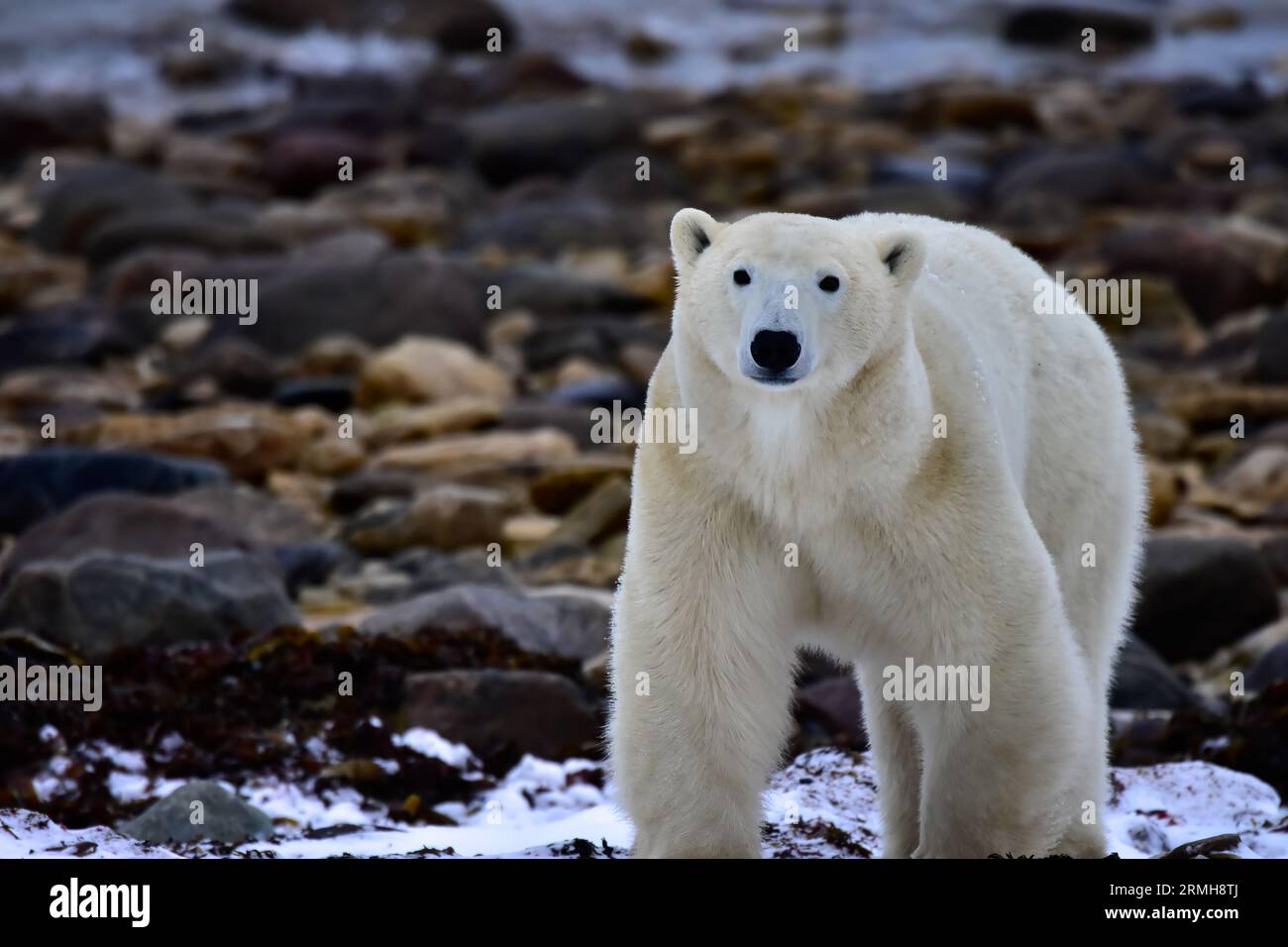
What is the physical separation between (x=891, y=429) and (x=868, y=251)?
17.5 inches

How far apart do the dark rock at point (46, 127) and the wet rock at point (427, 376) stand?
54.0 ft

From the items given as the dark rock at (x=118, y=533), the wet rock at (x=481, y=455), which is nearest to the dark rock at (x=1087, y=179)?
the wet rock at (x=481, y=455)

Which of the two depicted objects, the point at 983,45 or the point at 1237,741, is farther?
the point at 983,45

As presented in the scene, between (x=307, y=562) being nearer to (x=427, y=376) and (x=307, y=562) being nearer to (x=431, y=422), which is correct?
(x=431, y=422)

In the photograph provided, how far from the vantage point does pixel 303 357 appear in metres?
18.0

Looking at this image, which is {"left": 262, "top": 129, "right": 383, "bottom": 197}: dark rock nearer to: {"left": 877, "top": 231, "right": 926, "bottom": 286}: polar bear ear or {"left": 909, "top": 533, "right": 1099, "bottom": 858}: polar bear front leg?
{"left": 877, "top": 231, "right": 926, "bottom": 286}: polar bear ear

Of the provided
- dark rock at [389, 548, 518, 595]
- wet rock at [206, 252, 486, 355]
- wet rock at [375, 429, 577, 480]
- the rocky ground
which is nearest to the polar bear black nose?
the rocky ground

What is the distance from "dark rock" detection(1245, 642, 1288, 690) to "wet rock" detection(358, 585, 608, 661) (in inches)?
121

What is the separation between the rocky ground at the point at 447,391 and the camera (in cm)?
716

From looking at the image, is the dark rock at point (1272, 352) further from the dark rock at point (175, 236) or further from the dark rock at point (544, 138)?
the dark rock at point (544, 138)

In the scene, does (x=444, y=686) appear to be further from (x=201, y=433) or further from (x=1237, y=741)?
(x=201, y=433)

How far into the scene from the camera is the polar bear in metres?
4.32

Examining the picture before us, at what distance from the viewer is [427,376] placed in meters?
16.6

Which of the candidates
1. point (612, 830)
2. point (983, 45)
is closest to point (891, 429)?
point (612, 830)
